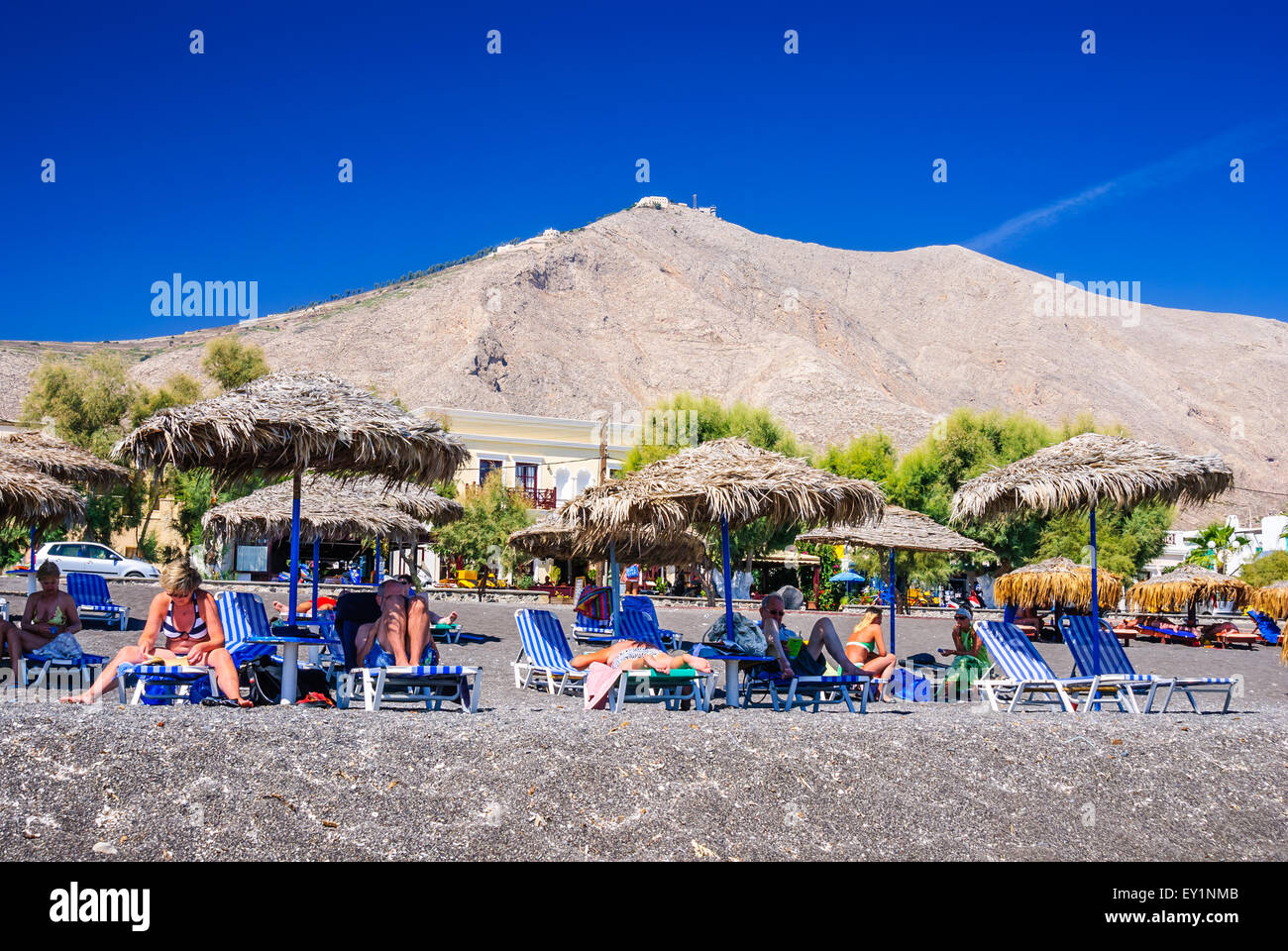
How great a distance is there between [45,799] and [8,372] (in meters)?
77.7

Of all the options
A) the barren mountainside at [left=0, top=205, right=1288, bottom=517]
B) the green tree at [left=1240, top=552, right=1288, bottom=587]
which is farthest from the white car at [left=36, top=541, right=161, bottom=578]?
the barren mountainside at [left=0, top=205, right=1288, bottom=517]

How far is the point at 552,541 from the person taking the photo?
15.9 metres

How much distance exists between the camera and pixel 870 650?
8.71 metres

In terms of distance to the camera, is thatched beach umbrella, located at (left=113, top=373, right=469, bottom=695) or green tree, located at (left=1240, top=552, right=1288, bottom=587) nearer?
thatched beach umbrella, located at (left=113, top=373, right=469, bottom=695)

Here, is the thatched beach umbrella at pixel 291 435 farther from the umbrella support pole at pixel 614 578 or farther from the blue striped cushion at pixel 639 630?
the umbrella support pole at pixel 614 578

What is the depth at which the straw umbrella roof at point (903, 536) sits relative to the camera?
43.0ft

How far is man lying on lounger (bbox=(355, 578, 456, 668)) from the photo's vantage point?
6.62 meters

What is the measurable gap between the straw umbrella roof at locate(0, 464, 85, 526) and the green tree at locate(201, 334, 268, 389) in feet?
87.2

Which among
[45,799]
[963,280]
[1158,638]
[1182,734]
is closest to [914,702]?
[1182,734]

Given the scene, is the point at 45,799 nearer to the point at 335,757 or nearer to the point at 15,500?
the point at 335,757

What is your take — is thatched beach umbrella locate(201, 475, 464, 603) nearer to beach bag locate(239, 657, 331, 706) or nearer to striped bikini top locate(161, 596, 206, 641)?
beach bag locate(239, 657, 331, 706)

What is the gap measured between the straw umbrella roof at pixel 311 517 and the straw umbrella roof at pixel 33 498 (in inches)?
108

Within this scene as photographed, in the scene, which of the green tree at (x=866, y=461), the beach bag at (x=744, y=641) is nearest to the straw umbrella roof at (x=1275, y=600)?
the green tree at (x=866, y=461)

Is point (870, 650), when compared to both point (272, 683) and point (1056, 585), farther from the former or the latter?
point (1056, 585)
